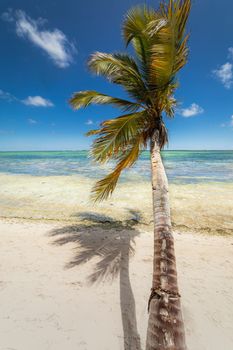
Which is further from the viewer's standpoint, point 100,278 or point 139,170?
point 139,170

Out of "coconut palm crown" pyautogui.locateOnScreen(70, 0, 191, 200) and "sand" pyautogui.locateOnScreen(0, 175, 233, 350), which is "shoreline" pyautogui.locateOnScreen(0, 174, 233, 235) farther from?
"coconut palm crown" pyautogui.locateOnScreen(70, 0, 191, 200)

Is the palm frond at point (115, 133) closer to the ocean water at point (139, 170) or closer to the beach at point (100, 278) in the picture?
the ocean water at point (139, 170)

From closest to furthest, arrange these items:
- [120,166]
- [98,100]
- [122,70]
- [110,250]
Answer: [122,70] → [120,166] → [98,100] → [110,250]

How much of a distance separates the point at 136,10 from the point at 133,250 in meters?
5.47

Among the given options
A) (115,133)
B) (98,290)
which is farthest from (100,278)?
(115,133)

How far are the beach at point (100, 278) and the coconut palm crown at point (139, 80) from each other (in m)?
1.80

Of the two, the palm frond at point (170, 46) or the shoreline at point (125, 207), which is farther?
the shoreline at point (125, 207)

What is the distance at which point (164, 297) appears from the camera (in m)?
2.01

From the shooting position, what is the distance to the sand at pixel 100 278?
9.07 feet

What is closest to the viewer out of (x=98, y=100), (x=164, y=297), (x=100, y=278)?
(x=164, y=297)

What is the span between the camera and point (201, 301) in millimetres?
3463

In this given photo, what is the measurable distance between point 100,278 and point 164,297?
2331 millimetres

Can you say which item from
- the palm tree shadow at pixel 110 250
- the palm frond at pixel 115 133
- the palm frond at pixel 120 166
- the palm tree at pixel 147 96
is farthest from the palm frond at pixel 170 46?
the palm tree shadow at pixel 110 250

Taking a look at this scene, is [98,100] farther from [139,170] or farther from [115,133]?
[139,170]
